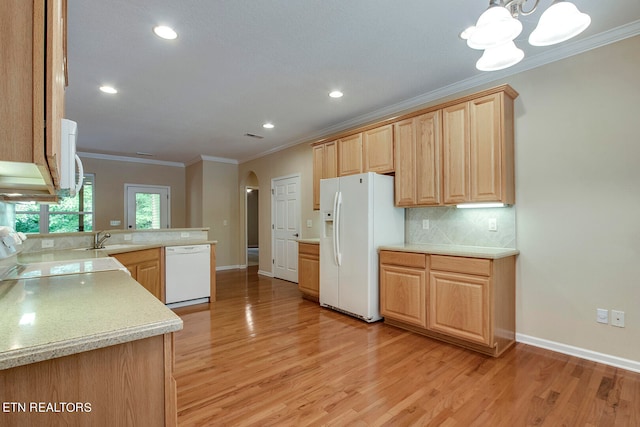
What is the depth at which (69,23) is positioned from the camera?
223cm

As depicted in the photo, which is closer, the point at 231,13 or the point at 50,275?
the point at 50,275

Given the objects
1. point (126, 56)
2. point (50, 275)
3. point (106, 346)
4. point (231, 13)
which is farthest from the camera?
point (126, 56)

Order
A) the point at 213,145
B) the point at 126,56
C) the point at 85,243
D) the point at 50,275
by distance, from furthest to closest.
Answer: the point at 213,145
the point at 85,243
the point at 126,56
the point at 50,275

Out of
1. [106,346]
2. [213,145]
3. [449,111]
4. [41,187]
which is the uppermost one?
[213,145]

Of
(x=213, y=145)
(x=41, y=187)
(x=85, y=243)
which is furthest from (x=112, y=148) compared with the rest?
(x=41, y=187)

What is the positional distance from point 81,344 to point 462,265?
8.74 feet

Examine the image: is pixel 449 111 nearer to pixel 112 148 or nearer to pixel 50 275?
pixel 50 275

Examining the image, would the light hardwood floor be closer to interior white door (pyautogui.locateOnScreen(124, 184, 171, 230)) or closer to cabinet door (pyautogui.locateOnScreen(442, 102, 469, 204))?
cabinet door (pyautogui.locateOnScreen(442, 102, 469, 204))

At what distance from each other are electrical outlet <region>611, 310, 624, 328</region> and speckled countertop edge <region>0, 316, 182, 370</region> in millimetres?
3090

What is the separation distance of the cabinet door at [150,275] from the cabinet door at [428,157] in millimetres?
3190

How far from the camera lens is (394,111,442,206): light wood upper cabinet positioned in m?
3.19

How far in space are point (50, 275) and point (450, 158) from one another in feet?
10.5

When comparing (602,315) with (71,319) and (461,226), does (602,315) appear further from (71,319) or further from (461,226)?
(71,319)

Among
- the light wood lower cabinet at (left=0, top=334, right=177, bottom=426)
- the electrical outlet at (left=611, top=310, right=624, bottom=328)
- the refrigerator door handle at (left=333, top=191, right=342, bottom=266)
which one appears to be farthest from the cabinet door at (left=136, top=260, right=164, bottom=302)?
the electrical outlet at (left=611, top=310, right=624, bottom=328)
